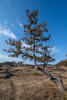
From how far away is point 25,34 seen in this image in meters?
7.84

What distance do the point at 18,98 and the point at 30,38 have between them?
16.3 feet

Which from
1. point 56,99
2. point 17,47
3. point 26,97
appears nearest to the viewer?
point 56,99

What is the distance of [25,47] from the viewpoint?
23.6ft

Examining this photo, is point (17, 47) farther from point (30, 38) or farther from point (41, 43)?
point (41, 43)

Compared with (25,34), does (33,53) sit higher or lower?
lower

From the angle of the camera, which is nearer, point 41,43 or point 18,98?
point 18,98

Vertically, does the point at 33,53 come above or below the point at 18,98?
above

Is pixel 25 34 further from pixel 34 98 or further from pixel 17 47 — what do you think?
pixel 34 98

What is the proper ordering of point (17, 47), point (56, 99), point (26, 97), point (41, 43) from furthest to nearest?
point (41, 43), point (17, 47), point (26, 97), point (56, 99)

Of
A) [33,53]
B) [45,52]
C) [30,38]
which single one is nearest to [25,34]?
[30,38]

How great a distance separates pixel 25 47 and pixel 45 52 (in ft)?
6.32

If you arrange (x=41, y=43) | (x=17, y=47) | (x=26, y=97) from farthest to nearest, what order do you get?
1. (x=41, y=43)
2. (x=17, y=47)
3. (x=26, y=97)

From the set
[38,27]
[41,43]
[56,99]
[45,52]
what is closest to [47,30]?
[38,27]

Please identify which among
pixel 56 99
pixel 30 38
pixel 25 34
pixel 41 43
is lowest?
pixel 56 99
